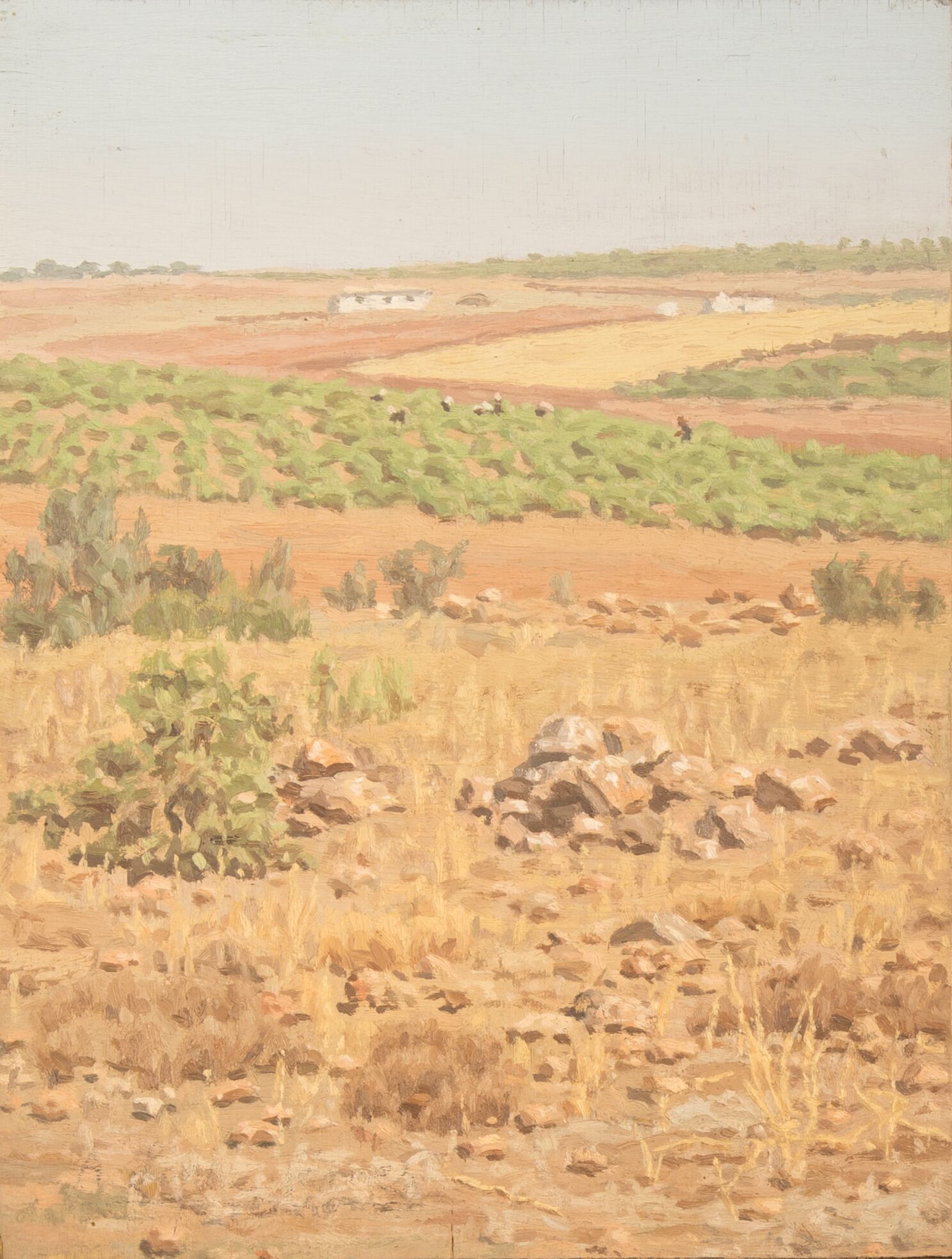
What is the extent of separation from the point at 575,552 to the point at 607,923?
1.78 metres

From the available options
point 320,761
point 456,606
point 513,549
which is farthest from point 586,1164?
point 513,549

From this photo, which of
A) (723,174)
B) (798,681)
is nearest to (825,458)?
(798,681)

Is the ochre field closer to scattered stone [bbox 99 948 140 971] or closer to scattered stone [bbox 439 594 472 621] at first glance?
scattered stone [bbox 439 594 472 621]

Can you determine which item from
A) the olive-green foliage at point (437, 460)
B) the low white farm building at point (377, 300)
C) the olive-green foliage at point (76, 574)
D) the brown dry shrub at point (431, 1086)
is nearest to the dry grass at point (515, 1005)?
the brown dry shrub at point (431, 1086)

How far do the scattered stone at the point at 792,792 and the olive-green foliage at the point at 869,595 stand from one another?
2.27 feet

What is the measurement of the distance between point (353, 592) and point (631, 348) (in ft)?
5.18

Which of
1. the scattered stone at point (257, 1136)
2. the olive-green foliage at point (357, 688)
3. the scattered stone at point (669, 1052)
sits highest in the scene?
the olive-green foliage at point (357, 688)

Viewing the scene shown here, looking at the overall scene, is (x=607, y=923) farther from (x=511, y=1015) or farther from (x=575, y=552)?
(x=575, y=552)

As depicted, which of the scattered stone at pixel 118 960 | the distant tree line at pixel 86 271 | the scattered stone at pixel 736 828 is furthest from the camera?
the scattered stone at pixel 736 828

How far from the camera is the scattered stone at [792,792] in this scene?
17.8 feet

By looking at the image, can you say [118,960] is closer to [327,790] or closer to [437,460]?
[327,790]

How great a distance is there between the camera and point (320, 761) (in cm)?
570

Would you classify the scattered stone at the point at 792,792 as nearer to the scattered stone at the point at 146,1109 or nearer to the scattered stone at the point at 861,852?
the scattered stone at the point at 861,852

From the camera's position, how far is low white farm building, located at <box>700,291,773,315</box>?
17.1 feet
